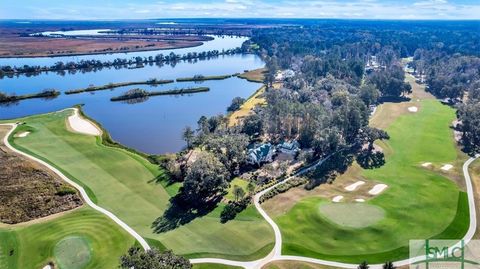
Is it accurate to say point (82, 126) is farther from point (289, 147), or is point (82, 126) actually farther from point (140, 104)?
point (289, 147)

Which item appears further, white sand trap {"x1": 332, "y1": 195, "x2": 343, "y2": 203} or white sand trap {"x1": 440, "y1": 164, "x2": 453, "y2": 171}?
white sand trap {"x1": 440, "y1": 164, "x2": 453, "y2": 171}

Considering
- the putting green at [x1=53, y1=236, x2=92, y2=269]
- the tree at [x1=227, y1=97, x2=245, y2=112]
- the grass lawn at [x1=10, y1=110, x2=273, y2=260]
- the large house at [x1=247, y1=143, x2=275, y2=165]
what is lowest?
the putting green at [x1=53, y1=236, x2=92, y2=269]

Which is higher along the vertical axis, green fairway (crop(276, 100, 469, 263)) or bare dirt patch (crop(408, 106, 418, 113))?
bare dirt patch (crop(408, 106, 418, 113))

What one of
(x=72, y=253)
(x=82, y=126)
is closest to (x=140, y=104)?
(x=82, y=126)

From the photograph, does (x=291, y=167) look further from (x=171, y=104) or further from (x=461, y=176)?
(x=171, y=104)

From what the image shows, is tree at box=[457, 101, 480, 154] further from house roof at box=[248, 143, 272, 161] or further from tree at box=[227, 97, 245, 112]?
tree at box=[227, 97, 245, 112]

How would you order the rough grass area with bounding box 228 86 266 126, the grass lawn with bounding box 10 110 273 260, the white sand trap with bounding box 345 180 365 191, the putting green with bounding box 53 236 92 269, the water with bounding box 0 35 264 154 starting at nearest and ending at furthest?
the putting green with bounding box 53 236 92 269 < the grass lawn with bounding box 10 110 273 260 < the white sand trap with bounding box 345 180 365 191 < the water with bounding box 0 35 264 154 < the rough grass area with bounding box 228 86 266 126

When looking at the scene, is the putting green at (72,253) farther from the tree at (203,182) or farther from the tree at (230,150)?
the tree at (230,150)

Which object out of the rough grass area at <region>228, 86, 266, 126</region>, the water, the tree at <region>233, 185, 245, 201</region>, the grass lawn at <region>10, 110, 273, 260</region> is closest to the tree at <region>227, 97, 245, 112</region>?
the rough grass area at <region>228, 86, 266, 126</region>
